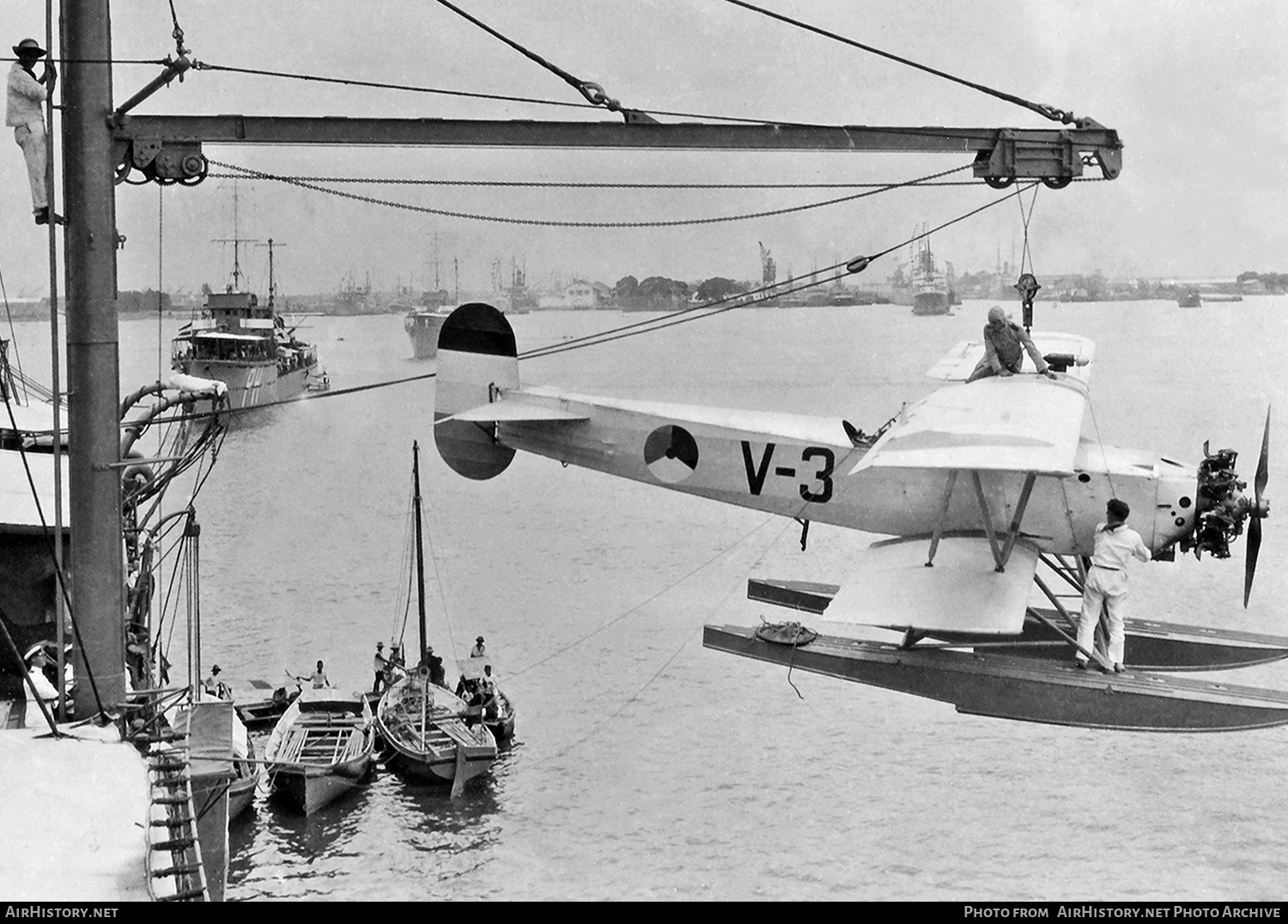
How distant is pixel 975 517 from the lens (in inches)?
513

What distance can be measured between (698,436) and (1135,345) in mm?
82192

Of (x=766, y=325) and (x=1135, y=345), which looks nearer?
(x=1135, y=345)

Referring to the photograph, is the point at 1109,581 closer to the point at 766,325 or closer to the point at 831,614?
the point at 831,614

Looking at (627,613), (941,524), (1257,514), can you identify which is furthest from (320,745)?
(1257,514)

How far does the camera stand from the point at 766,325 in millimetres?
116688

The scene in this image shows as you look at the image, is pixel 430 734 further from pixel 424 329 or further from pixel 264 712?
pixel 424 329

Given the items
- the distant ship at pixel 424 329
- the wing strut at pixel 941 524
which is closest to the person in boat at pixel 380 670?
the wing strut at pixel 941 524

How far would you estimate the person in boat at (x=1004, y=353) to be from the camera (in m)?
12.4

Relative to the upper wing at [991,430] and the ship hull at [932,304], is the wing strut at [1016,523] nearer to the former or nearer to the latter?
the upper wing at [991,430]

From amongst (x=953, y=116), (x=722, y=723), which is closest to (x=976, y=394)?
(x=722, y=723)

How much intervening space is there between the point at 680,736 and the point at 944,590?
19.0 meters

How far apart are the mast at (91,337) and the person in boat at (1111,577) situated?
8395mm

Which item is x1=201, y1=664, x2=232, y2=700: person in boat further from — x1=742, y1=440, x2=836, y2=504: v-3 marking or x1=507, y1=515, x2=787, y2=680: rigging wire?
x1=742, y1=440, x2=836, y2=504: v-3 marking

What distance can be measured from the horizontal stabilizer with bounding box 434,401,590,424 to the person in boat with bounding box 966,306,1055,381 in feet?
16.4
